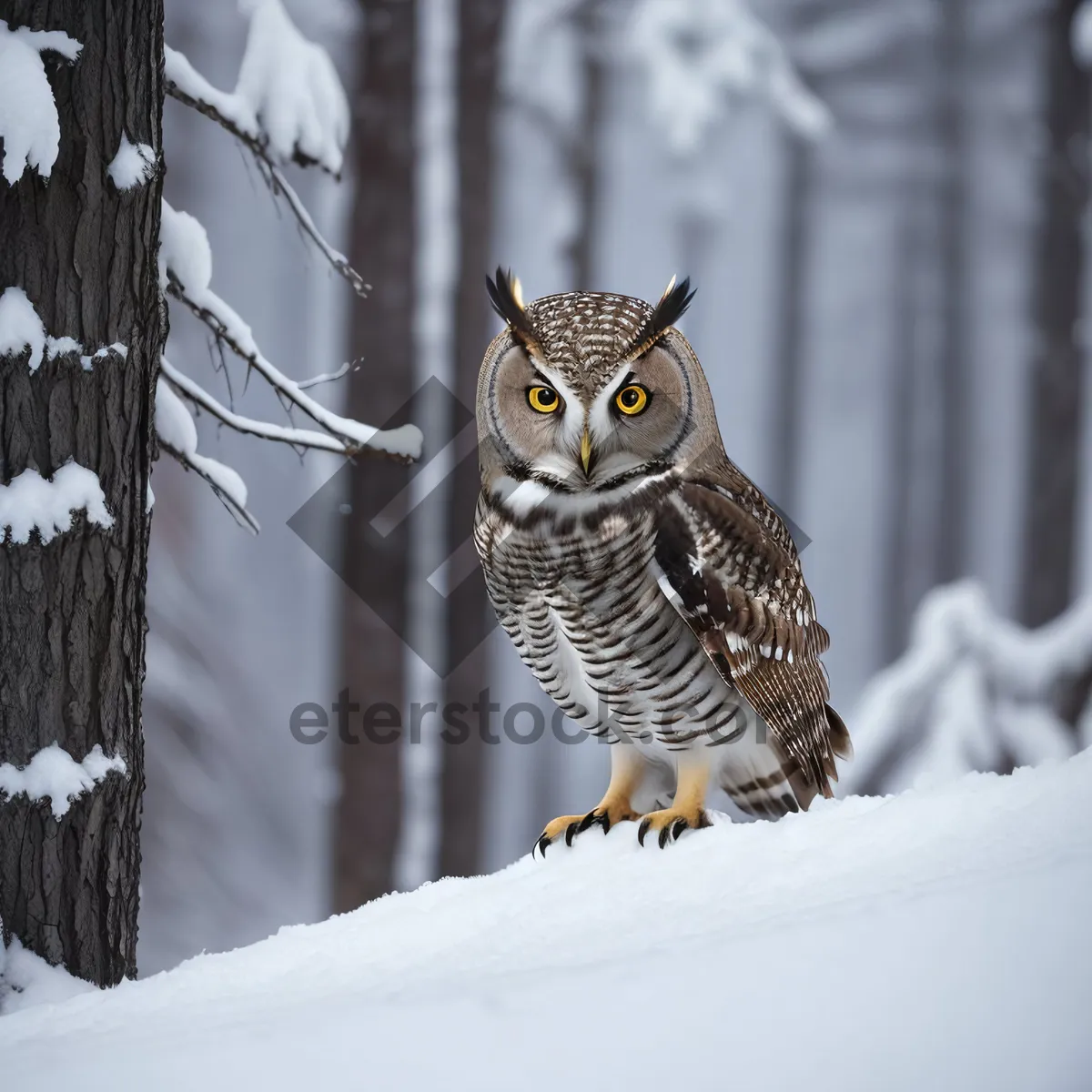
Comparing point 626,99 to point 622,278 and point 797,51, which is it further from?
point 622,278

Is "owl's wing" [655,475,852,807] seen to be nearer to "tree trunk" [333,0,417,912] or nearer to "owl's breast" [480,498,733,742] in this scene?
"owl's breast" [480,498,733,742]

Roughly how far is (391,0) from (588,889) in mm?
3249

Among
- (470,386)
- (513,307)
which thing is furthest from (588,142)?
(513,307)

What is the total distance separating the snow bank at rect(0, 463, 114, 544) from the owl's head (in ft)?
2.58

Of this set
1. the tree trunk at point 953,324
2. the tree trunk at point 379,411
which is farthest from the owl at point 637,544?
the tree trunk at point 953,324

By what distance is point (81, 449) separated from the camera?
1724mm

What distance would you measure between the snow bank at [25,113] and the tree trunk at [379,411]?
80.2 inches

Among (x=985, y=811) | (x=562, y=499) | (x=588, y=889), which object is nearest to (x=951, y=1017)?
(x=985, y=811)

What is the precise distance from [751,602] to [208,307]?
124 cm

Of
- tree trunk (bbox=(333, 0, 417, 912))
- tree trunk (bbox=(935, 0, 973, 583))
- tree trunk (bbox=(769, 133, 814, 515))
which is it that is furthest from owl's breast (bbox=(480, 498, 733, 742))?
tree trunk (bbox=(769, 133, 814, 515))

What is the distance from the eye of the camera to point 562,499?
6.55 feet

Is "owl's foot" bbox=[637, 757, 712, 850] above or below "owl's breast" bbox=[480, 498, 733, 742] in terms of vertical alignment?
below

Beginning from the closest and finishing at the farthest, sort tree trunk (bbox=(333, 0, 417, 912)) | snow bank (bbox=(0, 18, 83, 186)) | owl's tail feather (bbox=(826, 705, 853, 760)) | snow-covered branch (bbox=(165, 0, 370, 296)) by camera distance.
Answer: snow bank (bbox=(0, 18, 83, 186)), snow-covered branch (bbox=(165, 0, 370, 296)), owl's tail feather (bbox=(826, 705, 853, 760)), tree trunk (bbox=(333, 0, 417, 912))

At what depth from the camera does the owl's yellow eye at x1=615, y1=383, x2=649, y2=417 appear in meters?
1.92
